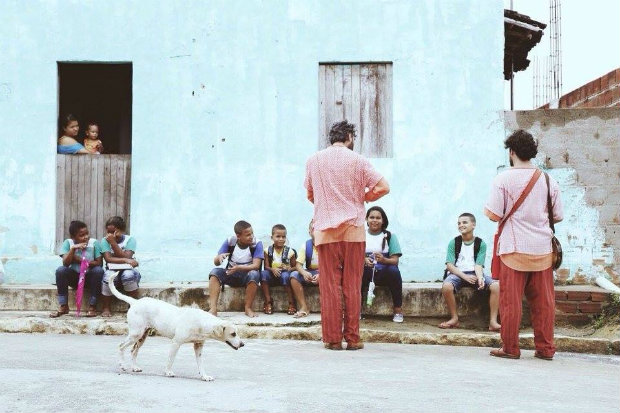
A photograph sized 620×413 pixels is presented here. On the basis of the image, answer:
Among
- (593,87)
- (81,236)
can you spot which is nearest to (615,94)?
(593,87)

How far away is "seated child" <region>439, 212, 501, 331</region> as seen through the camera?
847cm

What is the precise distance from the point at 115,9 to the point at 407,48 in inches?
139

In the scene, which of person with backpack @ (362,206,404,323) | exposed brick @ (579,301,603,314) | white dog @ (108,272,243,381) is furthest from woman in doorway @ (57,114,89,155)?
exposed brick @ (579,301,603,314)

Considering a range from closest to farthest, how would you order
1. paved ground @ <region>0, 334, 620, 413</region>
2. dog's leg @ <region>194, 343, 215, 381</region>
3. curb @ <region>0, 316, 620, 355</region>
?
paved ground @ <region>0, 334, 620, 413</region>
dog's leg @ <region>194, 343, 215, 381</region>
curb @ <region>0, 316, 620, 355</region>

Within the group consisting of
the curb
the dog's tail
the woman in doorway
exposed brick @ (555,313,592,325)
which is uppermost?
the woman in doorway

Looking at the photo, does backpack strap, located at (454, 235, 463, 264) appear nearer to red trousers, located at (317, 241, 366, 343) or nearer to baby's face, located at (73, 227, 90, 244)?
red trousers, located at (317, 241, 366, 343)

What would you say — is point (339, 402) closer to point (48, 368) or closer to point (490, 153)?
point (48, 368)

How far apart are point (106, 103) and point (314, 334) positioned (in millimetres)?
6713

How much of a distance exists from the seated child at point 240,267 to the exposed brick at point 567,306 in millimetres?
3091

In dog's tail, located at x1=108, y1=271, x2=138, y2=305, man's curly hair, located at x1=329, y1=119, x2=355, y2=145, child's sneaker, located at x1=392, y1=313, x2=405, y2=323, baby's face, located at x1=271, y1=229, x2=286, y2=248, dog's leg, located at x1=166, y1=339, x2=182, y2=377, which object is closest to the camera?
dog's leg, located at x1=166, y1=339, x2=182, y2=377

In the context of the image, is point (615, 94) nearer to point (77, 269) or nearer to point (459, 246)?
point (459, 246)

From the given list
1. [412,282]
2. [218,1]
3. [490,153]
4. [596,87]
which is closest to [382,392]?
[412,282]

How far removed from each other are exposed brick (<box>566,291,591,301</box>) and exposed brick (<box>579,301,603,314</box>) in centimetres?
5

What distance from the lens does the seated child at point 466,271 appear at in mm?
8469
